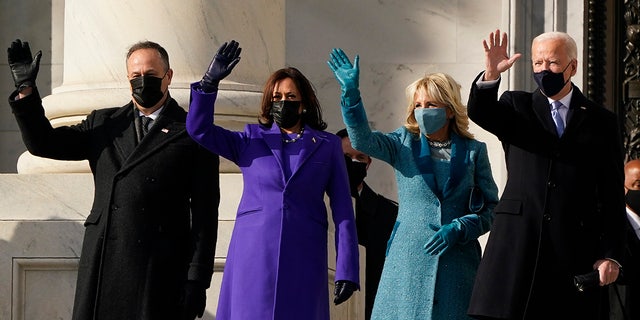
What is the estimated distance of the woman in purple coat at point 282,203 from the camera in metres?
8.16

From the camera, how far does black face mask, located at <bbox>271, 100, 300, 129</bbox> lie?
8.30m

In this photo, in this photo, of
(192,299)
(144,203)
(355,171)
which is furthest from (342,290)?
(355,171)

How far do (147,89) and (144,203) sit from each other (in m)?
0.52

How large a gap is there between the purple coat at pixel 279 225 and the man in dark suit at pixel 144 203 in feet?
0.55

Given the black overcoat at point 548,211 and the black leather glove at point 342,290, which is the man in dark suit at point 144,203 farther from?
the black overcoat at point 548,211

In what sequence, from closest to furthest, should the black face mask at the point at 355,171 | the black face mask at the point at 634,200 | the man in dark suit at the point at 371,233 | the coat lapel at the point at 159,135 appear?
the coat lapel at the point at 159,135, the black face mask at the point at 355,171, the man in dark suit at the point at 371,233, the black face mask at the point at 634,200

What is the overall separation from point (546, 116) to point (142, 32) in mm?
2798

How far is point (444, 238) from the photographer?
8703mm

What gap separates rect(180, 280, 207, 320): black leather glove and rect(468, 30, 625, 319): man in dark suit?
4.01ft

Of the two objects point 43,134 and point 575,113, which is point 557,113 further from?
point 43,134

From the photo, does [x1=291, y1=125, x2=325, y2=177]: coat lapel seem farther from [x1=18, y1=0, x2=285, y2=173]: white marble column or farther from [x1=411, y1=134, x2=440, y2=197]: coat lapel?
[x1=18, y1=0, x2=285, y2=173]: white marble column

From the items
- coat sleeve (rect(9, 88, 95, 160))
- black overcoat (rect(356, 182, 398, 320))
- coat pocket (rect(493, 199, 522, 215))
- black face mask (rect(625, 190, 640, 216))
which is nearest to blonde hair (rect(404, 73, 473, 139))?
coat pocket (rect(493, 199, 522, 215))

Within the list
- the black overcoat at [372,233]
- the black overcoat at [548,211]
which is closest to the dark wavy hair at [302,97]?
the black overcoat at [548,211]

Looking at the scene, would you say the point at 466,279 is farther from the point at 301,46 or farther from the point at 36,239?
the point at 301,46
